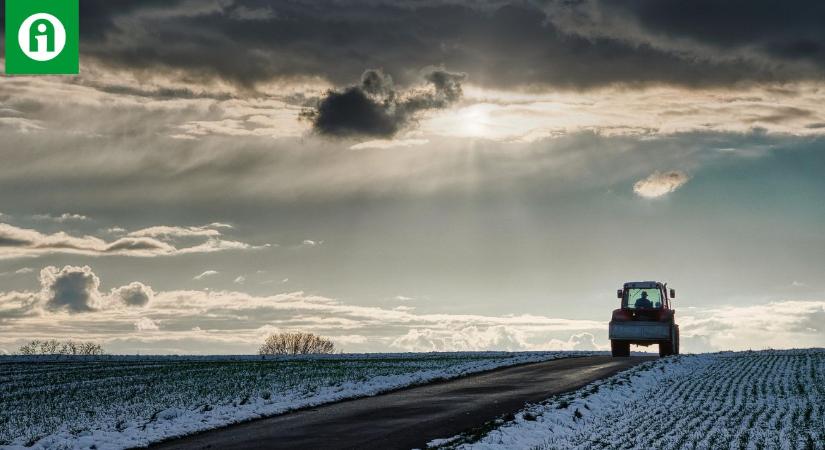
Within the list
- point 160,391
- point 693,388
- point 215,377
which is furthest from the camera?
point 215,377

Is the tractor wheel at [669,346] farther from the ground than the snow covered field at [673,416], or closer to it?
farther from the ground

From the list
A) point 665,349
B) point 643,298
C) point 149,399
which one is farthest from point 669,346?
point 149,399

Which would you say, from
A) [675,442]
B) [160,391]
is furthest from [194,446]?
[160,391]

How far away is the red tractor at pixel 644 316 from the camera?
44.1m

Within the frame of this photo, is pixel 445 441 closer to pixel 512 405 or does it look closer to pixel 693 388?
pixel 512 405

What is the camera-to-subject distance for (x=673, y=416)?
2117cm

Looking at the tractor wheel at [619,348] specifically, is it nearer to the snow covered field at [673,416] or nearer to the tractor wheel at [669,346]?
the tractor wheel at [669,346]

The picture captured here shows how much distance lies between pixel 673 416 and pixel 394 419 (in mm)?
6414

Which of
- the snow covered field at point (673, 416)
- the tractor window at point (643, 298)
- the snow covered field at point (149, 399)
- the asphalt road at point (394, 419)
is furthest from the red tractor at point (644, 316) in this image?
the asphalt road at point (394, 419)

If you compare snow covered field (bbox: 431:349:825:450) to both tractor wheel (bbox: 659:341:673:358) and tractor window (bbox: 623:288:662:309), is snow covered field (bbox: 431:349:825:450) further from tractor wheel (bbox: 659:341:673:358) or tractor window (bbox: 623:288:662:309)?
tractor wheel (bbox: 659:341:673:358)

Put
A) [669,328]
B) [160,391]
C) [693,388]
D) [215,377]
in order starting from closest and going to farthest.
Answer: [693,388]
[160,391]
[215,377]
[669,328]

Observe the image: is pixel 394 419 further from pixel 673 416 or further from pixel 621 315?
pixel 621 315

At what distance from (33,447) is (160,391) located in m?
15.0

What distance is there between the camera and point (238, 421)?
20641 mm
